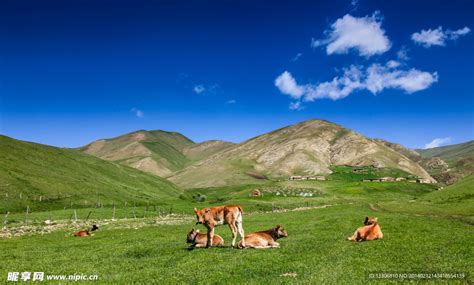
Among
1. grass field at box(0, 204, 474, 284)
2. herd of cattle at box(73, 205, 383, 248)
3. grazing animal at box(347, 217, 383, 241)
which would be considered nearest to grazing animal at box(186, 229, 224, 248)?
herd of cattle at box(73, 205, 383, 248)

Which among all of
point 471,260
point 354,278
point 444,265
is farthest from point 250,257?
point 471,260

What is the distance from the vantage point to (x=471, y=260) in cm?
1700

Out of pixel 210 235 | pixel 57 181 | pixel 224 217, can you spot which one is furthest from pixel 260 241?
pixel 57 181

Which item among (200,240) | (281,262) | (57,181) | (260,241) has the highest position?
(57,181)

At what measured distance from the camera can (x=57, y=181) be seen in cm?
12500

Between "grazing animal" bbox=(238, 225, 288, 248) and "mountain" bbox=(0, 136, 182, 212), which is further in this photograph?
"mountain" bbox=(0, 136, 182, 212)

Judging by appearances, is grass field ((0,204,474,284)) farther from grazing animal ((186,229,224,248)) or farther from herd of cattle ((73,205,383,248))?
grazing animal ((186,229,224,248))

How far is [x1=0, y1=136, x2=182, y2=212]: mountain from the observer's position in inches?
4040

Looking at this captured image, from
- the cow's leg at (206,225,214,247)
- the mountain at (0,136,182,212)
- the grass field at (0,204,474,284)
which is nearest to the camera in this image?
the grass field at (0,204,474,284)

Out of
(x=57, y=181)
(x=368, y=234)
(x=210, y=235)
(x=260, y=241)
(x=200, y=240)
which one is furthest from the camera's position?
(x=57, y=181)

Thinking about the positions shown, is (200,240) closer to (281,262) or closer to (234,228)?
(234,228)

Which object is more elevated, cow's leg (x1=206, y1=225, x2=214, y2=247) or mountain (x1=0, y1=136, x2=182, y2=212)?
mountain (x1=0, y1=136, x2=182, y2=212)

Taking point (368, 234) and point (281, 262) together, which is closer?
point (281, 262)

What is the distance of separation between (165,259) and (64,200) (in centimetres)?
9904
